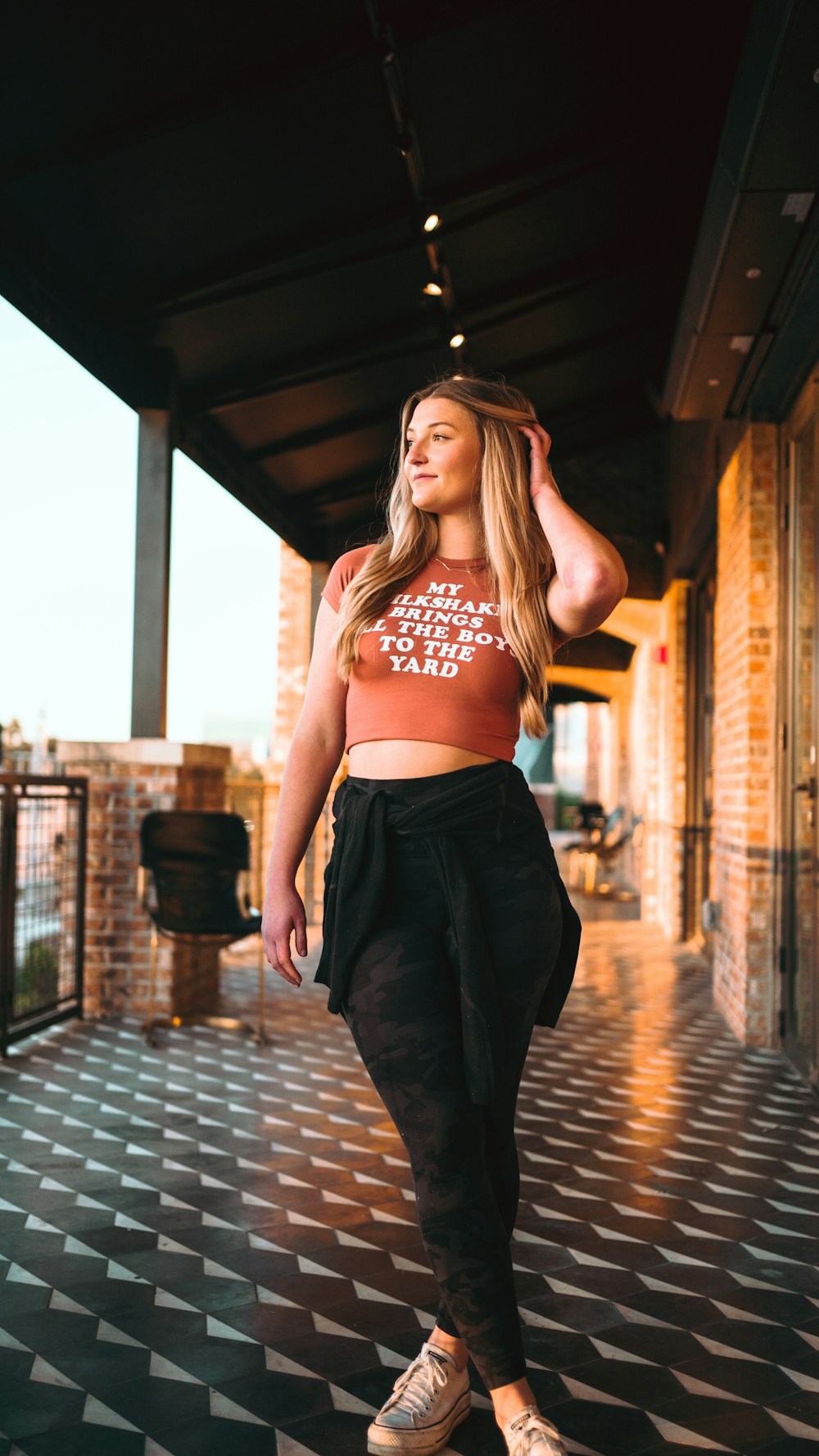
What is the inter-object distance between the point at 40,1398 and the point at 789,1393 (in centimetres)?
122

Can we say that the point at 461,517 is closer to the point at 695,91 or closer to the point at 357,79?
the point at 357,79

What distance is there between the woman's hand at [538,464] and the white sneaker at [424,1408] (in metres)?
1.33

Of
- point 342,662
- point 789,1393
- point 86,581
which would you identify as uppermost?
point 86,581

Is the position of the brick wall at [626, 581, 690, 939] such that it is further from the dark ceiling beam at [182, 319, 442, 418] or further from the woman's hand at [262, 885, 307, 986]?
the woman's hand at [262, 885, 307, 986]

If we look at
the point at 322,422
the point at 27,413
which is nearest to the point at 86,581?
the point at 27,413

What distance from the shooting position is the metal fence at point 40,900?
4.41m

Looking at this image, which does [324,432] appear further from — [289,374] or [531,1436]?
[531,1436]

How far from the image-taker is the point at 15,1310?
2.10 m

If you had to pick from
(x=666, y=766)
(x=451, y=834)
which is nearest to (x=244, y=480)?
(x=666, y=766)

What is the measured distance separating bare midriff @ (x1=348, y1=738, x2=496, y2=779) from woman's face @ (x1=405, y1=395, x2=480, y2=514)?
377 millimetres

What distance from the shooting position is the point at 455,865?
1532mm

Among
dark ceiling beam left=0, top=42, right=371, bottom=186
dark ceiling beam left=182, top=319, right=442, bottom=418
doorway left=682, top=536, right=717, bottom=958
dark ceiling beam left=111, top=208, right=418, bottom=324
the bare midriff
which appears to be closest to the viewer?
the bare midriff

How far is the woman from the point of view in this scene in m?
1.51

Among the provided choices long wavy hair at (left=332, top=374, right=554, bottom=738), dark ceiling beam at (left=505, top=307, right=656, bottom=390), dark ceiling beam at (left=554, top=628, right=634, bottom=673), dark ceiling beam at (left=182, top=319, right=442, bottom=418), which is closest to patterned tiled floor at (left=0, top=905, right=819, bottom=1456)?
long wavy hair at (left=332, top=374, right=554, bottom=738)
